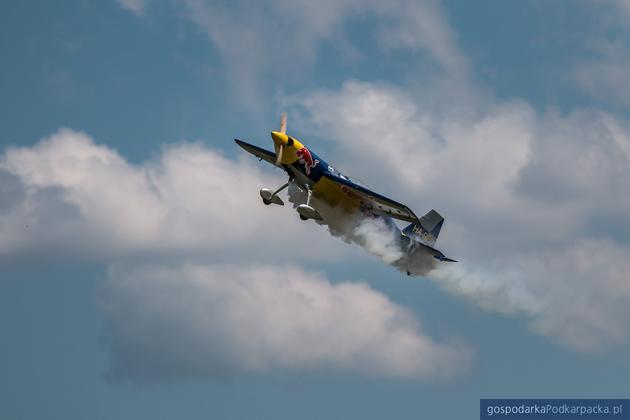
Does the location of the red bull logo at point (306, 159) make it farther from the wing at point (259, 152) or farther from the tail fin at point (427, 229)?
the tail fin at point (427, 229)

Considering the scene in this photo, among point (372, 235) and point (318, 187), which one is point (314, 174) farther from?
point (372, 235)

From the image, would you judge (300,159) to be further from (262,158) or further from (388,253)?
(388,253)

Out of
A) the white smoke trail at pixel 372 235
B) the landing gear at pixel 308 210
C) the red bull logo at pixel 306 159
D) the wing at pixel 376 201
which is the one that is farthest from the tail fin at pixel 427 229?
the red bull logo at pixel 306 159

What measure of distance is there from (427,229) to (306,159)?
10167mm

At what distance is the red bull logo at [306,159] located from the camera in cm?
6006

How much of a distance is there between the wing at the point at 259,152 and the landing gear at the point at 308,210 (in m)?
3.71

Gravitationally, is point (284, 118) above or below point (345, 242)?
above

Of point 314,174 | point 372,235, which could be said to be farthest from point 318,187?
point 372,235

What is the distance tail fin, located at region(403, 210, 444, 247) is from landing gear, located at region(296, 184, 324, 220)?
7.09 metres

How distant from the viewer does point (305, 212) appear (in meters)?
59.4

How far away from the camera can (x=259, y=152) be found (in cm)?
6425

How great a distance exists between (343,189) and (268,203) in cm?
428

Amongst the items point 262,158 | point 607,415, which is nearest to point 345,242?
point 262,158

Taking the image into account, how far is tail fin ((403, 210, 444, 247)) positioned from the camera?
215ft
